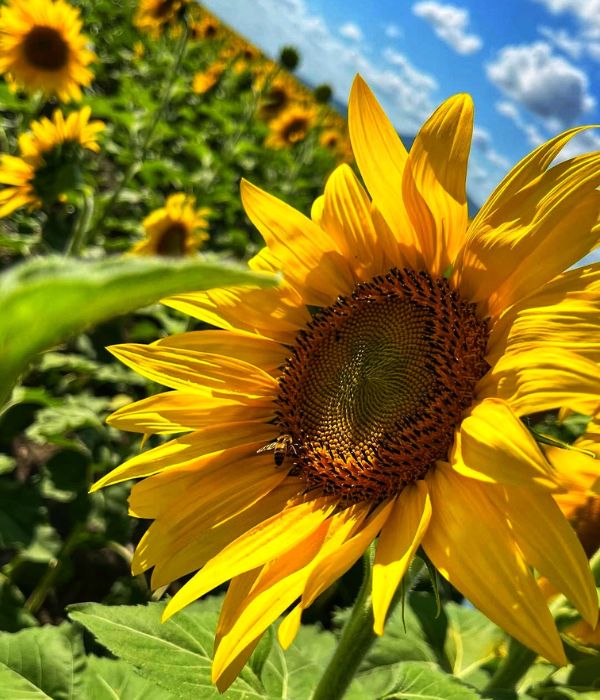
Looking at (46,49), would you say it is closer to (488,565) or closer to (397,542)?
(397,542)

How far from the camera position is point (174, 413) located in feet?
3.85

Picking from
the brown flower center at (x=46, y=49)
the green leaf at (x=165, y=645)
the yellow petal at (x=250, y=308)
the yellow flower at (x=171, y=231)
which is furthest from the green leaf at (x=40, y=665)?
the brown flower center at (x=46, y=49)

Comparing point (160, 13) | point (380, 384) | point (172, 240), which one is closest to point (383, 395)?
point (380, 384)

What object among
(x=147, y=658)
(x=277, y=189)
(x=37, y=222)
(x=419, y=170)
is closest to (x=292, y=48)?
(x=277, y=189)

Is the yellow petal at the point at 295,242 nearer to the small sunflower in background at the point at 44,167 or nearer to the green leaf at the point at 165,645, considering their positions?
the green leaf at the point at 165,645

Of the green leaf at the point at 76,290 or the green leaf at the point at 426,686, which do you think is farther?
the green leaf at the point at 426,686

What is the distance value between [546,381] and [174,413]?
2.01ft

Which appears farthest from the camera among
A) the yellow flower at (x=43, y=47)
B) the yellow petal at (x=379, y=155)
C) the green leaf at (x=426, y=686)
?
the yellow flower at (x=43, y=47)

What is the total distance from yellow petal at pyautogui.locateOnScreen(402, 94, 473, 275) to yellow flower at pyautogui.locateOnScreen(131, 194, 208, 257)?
296 cm

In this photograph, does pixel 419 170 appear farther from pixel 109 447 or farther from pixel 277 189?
pixel 277 189

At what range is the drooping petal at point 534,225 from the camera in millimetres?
975

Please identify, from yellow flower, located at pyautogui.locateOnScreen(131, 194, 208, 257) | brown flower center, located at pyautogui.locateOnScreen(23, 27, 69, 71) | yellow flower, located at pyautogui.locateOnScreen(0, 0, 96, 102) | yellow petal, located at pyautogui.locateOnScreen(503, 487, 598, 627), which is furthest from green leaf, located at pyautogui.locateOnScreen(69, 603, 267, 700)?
brown flower center, located at pyautogui.locateOnScreen(23, 27, 69, 71)

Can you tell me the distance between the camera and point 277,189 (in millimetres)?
7113

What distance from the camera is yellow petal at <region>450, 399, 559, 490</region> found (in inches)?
30.9
